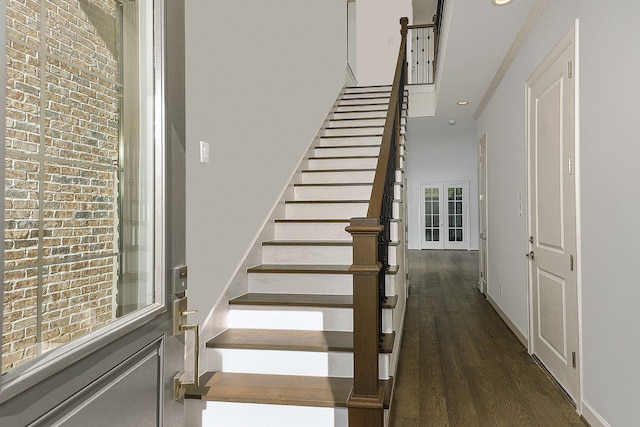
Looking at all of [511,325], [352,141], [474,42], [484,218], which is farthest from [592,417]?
[484,218]

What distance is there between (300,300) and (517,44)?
2.86 m

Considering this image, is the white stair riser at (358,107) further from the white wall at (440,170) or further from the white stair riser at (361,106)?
the white wall at (440,170)

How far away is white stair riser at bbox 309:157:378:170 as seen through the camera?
4.63 metres

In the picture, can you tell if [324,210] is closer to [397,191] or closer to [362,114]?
[397,191]

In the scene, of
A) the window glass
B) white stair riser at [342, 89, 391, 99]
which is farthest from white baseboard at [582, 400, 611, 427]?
white stair riser at [342, 89, 391, 99]

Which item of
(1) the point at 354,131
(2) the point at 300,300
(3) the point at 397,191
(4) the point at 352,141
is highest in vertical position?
(1) the point at 354,131

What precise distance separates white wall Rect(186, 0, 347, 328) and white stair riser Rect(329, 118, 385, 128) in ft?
3.14

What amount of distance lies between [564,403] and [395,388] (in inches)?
39.3

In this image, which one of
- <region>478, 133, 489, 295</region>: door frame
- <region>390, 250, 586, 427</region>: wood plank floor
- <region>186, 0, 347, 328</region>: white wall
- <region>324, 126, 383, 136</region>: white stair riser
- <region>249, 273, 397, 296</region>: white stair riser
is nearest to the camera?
<region>186, 0, 347, 328</region>: white wall

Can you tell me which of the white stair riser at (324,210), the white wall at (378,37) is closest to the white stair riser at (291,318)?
the white stair riser at (324,210)

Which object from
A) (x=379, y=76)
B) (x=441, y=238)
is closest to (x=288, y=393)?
(x=379, y=76)

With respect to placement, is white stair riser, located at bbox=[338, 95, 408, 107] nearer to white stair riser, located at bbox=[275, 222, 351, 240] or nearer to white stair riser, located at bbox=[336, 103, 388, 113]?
white stair riser, located at bbox=[336, 103, 388, 113]

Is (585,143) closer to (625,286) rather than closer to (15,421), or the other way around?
(625,286)

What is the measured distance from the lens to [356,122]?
5.68 metres
